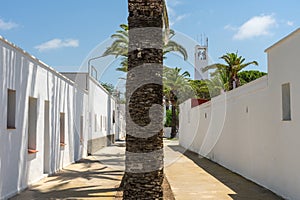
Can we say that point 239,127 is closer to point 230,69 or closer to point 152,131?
point 152,131

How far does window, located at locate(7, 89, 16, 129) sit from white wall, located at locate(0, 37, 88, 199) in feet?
0.47

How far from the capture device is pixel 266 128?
10.8 m

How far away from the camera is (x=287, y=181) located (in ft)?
29.9

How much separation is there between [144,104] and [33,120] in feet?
18.8

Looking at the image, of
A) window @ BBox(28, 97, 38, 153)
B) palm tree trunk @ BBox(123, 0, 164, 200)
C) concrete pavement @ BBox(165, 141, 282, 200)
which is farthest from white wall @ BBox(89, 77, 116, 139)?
palm tree trunk @ BBox(123, 0, 164, 200)

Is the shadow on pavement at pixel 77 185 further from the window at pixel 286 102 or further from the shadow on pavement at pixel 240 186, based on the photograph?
the window at pixel 286 102

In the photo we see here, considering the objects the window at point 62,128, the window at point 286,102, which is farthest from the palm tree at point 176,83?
the window at point 286,102

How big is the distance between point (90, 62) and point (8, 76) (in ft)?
54.5

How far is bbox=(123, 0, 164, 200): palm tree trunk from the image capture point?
302 inches

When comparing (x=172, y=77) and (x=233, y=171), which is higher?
(x=172, y=77)

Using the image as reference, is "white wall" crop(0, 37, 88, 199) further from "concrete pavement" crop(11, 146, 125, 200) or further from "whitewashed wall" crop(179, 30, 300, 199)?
"whitewashed wall" crop(179, 30, 300, 199)

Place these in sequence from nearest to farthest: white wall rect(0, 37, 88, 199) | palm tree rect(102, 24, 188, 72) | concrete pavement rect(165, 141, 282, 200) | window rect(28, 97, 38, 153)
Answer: white wall rect(0, 37, 88, 199) < concrete pavement rect(165, 141, 282, 200) < window rect(28, 97, 38, 153) < palm tree rect(102, 24, 188, 72)

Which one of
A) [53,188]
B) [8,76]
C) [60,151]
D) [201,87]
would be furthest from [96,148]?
[201,87]

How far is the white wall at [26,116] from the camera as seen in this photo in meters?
8.98
